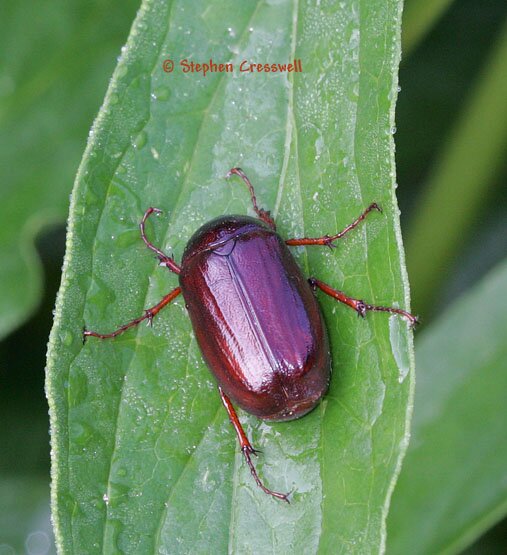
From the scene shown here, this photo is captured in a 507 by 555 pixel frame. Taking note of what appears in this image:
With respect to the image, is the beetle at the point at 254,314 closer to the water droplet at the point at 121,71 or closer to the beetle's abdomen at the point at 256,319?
the beetle's abdomen at the point at 256,319

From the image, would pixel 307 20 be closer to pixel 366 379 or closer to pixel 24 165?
pixel 366 379

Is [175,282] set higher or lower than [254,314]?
higher

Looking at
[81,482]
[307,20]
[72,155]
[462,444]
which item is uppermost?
[72,155]

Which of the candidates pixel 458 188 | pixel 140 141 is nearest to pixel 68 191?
pixel 140 141

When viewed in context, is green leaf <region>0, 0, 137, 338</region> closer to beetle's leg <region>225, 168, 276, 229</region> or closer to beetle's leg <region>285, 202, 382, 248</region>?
beetle's leg <region>225, 168, 276, 229</region>

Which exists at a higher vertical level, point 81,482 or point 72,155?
point 72,155

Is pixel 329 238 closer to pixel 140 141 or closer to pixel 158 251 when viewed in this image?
pixel 158 251

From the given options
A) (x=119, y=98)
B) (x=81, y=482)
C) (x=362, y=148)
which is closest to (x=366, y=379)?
(x=362, y=148)

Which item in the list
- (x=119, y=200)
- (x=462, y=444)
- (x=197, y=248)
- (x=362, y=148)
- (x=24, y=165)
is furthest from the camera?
(x=24, y=165)
